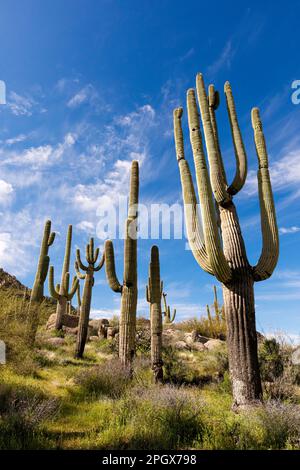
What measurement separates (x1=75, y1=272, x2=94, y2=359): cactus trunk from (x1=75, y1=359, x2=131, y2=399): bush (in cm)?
515

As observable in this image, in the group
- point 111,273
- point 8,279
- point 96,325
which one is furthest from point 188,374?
point 8,279

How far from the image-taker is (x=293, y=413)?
5.43 metres

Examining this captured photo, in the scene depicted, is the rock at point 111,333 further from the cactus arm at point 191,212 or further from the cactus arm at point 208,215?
the cactus arm at point 208,215

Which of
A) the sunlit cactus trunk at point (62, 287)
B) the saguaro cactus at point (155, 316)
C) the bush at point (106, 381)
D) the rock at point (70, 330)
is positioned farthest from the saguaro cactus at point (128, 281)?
the rock at point (70, 330)

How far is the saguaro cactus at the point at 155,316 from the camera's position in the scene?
1023 cm

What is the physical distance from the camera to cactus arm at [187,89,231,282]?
7008 millimetres

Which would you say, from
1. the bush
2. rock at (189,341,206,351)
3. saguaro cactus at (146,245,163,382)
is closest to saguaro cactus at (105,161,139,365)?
the bush

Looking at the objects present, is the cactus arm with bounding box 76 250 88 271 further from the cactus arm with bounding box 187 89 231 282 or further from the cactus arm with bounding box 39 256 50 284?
the cactus arm with bounding box 187 89 231 282

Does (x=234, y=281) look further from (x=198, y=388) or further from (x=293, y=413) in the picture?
(x=198, y=388)

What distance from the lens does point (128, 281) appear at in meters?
10.6

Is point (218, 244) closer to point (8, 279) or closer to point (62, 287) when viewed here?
point (62, 287)

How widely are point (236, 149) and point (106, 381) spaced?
7.22 metres
